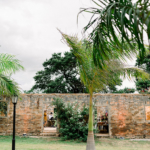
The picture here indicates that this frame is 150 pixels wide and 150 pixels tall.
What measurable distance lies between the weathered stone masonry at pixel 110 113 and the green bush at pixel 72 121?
0.76 m

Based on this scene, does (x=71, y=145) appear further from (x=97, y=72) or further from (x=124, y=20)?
(x=124, y=20)

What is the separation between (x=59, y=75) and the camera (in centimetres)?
2434

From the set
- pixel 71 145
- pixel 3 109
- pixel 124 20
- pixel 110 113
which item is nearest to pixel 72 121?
pixel 71 145

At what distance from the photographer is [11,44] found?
15102mm

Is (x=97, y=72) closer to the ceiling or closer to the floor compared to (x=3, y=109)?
closer to the ceiling

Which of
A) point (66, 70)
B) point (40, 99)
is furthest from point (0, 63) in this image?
point (66, 70)

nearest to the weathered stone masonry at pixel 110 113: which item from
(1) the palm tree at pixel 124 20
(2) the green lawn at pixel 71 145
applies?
(2) the green lawn at pixel 71 145

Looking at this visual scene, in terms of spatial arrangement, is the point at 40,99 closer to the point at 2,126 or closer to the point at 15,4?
the point at 2,126

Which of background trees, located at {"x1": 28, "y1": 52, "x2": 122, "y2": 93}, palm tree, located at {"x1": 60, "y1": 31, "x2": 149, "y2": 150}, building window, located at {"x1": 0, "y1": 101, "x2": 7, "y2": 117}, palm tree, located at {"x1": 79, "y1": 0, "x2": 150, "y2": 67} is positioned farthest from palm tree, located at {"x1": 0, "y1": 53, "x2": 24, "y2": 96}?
background trees, located at {"x1": 28, "y1": 52, "x2": 122, "y2": 93}

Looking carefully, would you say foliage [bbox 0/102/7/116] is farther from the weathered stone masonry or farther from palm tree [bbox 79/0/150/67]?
palm tree [bbox 79/0/150/67]

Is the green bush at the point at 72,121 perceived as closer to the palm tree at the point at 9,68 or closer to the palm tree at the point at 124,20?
the palm tree at the point at 9,68

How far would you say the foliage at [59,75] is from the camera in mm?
23156

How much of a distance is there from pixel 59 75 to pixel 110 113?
43.9 feet

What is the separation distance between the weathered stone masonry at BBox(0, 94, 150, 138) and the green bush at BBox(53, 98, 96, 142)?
2.48 ft
